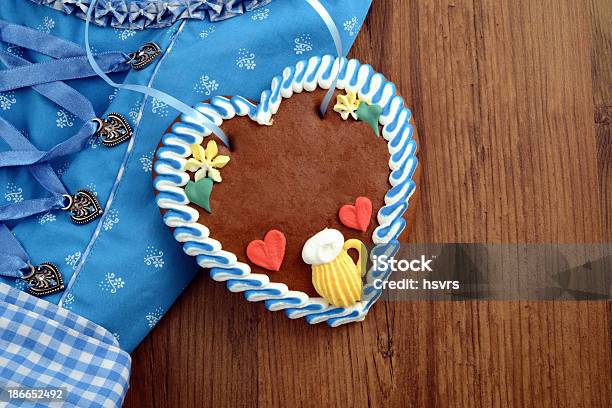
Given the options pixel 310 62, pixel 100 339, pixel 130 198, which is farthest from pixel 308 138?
pixel 100 339

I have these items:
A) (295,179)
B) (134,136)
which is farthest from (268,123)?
(134,136)

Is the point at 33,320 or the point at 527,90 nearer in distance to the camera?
the point at 33,320

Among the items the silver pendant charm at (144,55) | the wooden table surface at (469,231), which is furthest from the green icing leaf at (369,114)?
the silver pendant charm at (144,55)

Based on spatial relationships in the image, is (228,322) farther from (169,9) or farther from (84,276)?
(169,9)

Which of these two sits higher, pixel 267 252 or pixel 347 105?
pixel 347 105

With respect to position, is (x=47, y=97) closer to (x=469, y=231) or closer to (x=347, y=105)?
(x=347, y=105)

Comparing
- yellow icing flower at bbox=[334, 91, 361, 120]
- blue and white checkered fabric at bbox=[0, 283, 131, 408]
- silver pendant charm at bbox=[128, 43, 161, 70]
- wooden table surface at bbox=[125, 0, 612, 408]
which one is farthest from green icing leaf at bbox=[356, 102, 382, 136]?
blue and white checkered fabric at bbox=[0, 283, 131, 408]
